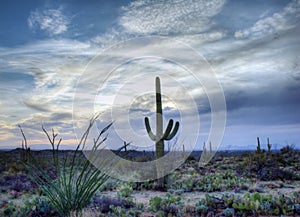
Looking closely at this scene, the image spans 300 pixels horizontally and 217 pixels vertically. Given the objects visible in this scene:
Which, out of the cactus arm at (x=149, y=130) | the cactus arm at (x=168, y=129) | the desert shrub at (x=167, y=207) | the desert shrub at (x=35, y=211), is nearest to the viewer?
the desert shrub at (x=167, y=207)

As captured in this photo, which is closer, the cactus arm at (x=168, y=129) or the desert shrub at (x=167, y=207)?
the desert shrub at (x=167, y=207)

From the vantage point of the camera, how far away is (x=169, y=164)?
42.3ft

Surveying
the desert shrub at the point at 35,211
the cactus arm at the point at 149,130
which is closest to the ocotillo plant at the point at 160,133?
the cactus arm at the point at 149,130

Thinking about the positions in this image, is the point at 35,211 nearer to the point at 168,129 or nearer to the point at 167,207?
the point at 167,207

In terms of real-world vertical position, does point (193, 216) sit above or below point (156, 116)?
below

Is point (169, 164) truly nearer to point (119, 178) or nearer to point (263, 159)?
point (119, 178)

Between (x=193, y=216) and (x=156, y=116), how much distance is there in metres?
5.26

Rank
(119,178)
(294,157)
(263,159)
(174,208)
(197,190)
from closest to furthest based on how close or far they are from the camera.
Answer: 1. (174,208)
2. (197,190)
3. (119,178)
4. (263,159)
5. (294,157)

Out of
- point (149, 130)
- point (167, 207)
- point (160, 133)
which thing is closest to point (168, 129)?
point (160, 133)

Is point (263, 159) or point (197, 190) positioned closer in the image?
point (197, 190)

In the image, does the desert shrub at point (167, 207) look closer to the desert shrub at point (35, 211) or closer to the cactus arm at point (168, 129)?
the desert shrub at point (35, 211)

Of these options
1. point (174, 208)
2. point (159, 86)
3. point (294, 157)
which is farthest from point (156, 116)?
point (294, 157)

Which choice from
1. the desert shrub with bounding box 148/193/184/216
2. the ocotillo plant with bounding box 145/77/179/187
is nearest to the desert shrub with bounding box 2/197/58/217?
the desert shrub with bounding box 148/193/184/216

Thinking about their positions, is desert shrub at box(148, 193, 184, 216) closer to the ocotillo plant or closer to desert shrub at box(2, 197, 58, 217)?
desert shrub at box(2, 197, 58, 217)
